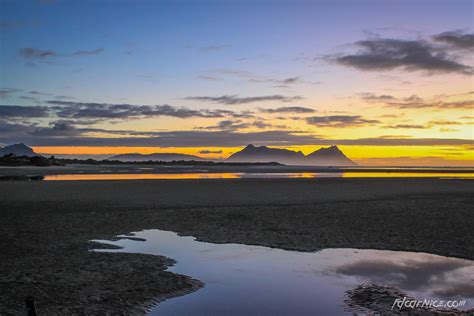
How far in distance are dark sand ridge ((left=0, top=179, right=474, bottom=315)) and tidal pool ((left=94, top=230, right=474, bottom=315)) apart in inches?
35.5

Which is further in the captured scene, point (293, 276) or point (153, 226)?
point (153, 226)

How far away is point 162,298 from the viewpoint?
1026 centimetres

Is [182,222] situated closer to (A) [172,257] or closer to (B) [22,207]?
(A) [172,257]

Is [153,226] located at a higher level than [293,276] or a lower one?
higher

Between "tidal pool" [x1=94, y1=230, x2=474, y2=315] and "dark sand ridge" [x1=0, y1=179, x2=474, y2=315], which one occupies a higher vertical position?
"dark sand ridge" [x1=0, y1=179, x2=474, y2=315]

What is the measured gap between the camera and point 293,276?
39.6 ft

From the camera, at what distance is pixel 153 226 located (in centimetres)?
2041

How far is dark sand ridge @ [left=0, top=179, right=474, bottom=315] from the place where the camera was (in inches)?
413

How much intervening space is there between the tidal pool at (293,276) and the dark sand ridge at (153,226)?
901 millimetres

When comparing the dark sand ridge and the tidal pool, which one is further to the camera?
the dark sand ridge

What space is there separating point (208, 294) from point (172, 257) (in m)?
4.16

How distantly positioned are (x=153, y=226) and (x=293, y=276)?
10.0 metres

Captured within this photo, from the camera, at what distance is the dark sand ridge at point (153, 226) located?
10.5 meters

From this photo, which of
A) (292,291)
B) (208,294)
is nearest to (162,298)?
(208,294)
